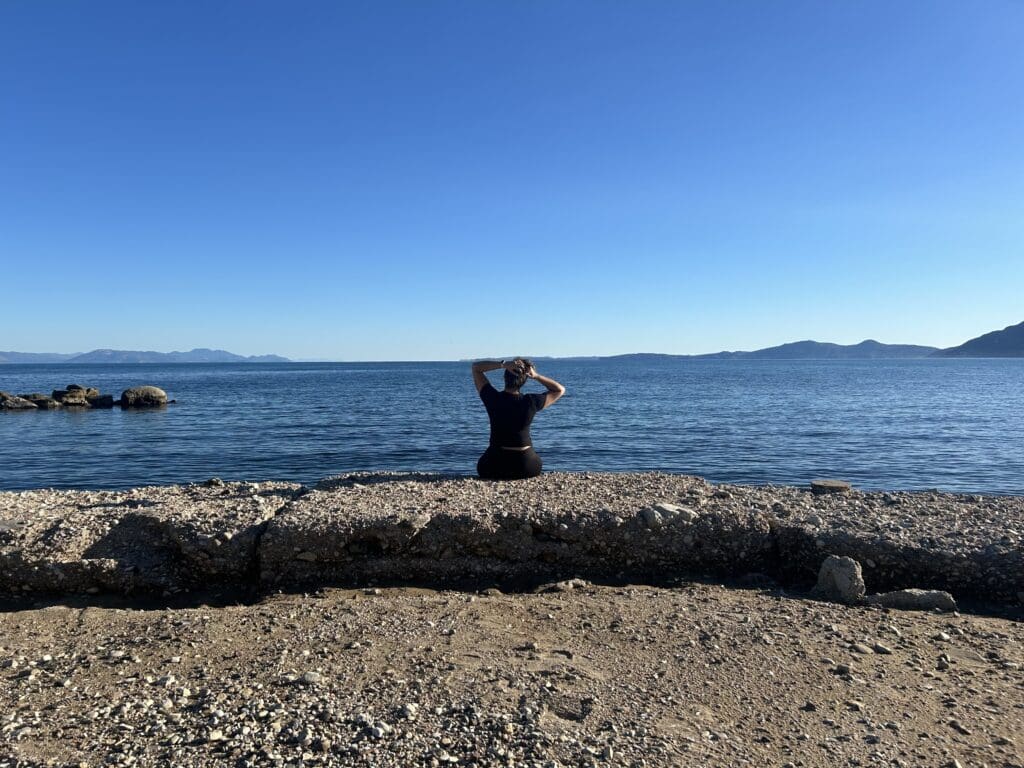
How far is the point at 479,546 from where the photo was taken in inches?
322

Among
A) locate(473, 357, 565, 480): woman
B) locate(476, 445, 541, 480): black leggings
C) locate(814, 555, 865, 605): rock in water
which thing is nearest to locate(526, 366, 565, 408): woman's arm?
locate(473, 357, 565, 480): woman

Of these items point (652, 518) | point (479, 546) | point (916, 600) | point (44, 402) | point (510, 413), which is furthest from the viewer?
point (44, 402)

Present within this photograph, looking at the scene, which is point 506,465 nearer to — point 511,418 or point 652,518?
point 511,418

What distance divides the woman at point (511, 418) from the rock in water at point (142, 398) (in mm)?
46823

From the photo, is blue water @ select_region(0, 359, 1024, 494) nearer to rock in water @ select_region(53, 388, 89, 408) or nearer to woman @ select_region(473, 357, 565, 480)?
rock in water @ select_region(53, 388, 89, 408)

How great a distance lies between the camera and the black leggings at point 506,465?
35.1 ft

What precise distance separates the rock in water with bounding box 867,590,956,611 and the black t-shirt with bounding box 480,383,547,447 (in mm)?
5144

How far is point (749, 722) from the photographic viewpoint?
15.7ft

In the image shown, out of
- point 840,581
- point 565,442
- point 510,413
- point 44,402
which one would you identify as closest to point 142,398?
point 44,402

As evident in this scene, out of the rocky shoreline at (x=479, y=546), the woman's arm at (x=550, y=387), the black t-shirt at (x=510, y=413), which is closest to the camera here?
the rocky shoreline at (x=479, y=546)

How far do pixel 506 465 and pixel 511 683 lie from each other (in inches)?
220

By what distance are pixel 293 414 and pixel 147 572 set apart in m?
34.6

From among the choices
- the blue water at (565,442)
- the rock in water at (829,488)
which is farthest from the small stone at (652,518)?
the blue water at (565,442)

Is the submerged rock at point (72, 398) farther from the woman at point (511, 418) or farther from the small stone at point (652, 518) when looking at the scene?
the small stone at point (652, 518)
